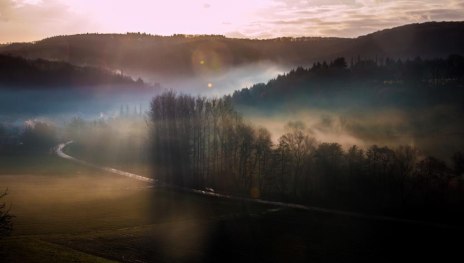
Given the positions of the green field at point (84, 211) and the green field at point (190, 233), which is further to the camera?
the green field at point (190, 233)

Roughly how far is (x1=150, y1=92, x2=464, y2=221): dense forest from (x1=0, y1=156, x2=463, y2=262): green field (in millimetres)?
14606

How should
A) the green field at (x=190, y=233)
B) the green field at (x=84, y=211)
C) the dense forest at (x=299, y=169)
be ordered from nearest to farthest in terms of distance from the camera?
the green field at (x=84, y=211) < the green field at (x=190, y=233) < the dense forest at (x=299, y=169)

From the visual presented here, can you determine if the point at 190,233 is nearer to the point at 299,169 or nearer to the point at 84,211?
the point at 84,211

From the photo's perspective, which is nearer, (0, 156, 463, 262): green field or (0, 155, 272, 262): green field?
(0, 155, 272, 262): green field

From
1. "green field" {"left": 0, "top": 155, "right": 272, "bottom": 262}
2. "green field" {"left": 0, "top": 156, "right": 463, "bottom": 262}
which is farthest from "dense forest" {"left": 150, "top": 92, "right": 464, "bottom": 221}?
"green field" {"left": 0, "top": 155, "right": 272, "bottom": 262}

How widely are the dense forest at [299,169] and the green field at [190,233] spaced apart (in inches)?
575

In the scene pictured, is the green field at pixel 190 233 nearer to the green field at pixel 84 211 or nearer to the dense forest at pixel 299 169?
the green field at pixel 84 211

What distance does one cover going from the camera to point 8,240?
7919cm

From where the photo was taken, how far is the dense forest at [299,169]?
416 feet

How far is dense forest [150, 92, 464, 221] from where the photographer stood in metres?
127

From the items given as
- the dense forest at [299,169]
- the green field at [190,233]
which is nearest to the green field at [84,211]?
the green field at [190,233]

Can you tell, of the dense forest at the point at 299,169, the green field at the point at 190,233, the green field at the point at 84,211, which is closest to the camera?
the green field at the point at 84,211

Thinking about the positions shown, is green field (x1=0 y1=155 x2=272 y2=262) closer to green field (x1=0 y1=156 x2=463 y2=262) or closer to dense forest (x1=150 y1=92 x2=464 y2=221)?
green field (x1=0 y1=156 x2=463 y2=262)

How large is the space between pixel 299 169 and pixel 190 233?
56.5 metres
